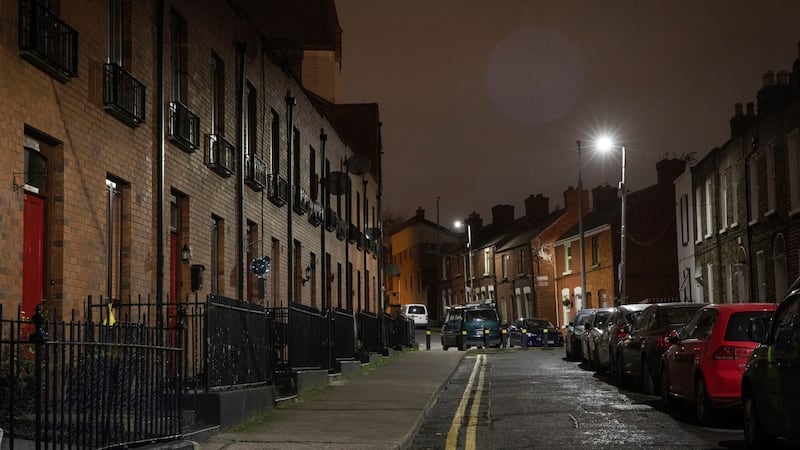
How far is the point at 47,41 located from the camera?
11781 millimetres

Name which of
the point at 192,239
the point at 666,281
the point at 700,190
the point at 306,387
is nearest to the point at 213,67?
the point at 192,239

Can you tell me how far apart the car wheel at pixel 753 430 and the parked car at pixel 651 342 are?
19.3 ft

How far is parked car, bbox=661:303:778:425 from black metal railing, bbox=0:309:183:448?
251 inches

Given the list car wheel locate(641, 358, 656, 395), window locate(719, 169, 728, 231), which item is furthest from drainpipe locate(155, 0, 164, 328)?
window locate(719, 169, 728, 231)

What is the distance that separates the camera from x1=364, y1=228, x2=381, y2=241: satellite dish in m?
42.3

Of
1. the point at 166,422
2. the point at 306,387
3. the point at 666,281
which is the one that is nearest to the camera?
the point at 166,422

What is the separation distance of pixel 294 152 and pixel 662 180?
29990mm

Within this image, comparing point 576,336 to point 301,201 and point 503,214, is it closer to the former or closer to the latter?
point 301,201

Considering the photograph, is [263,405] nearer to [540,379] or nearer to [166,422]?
[166,422]

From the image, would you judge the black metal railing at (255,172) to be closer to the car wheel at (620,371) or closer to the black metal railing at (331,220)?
the car wheel at (620,371)

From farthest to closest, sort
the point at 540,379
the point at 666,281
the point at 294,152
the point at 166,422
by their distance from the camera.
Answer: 1. the point at 666,281
2. the point at 294,152
3. the point at 540,379
4. the point at 166,422

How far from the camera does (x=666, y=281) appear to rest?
52.0 m

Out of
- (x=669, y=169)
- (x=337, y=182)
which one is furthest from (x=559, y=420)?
(x=669, y=169)

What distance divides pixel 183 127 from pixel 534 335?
101ft
